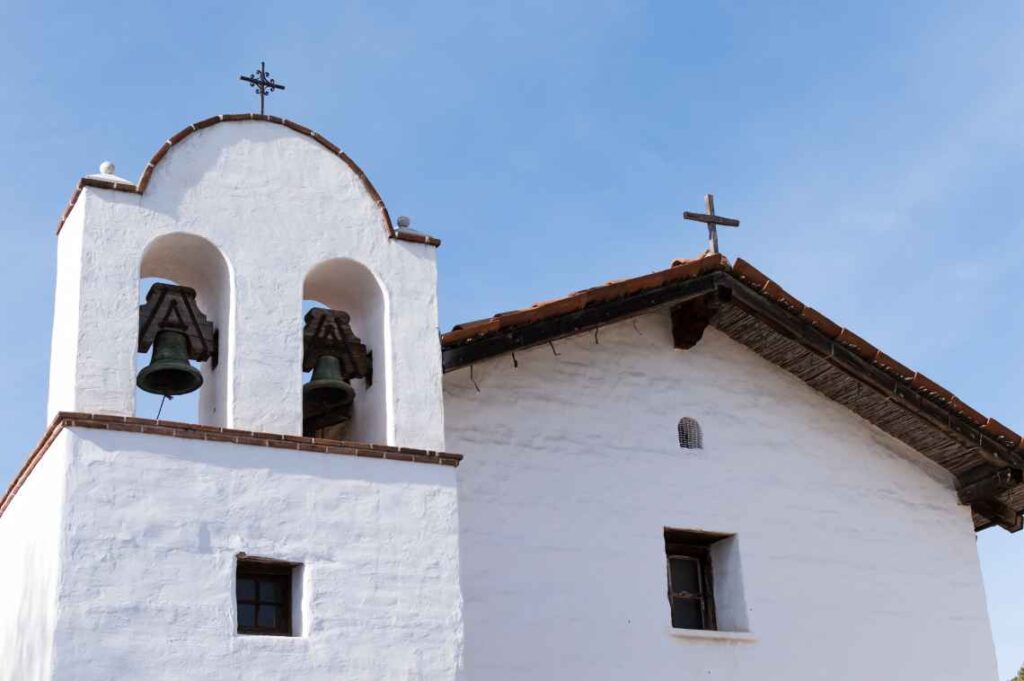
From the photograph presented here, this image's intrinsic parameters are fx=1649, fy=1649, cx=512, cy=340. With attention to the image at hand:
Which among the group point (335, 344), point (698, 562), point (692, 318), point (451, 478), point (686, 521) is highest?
point (692, 318)

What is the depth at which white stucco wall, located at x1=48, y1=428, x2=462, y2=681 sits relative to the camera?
9.38m

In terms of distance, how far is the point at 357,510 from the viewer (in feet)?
33.8

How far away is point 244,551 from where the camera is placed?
388 inches

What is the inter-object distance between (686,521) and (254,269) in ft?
13.5

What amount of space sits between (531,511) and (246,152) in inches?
133

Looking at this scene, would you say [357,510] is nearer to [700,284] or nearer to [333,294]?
[333,294]

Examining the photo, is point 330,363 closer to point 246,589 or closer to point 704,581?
point 246,589

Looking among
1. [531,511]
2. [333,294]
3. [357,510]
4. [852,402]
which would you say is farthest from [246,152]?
[852,402]

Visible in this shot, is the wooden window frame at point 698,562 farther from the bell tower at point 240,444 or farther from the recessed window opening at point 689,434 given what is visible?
the bell tower at point 240,444

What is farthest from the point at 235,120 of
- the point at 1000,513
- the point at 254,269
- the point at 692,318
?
the point at 1000,513

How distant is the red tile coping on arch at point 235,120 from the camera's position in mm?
10398

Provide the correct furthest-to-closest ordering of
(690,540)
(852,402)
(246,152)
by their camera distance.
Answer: (852,402)
(690,540)
(246,152)

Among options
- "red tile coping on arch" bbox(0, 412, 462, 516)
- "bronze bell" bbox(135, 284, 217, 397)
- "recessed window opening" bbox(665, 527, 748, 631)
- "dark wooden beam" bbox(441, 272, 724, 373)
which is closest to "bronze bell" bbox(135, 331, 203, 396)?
"bronze bell" bbox(135, 284, 217, 397)

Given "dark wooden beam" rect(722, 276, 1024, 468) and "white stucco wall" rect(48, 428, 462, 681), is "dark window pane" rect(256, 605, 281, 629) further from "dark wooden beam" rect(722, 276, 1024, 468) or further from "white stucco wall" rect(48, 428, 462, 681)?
"dark wooden beam" rect(722, 276, 1024, 468)
